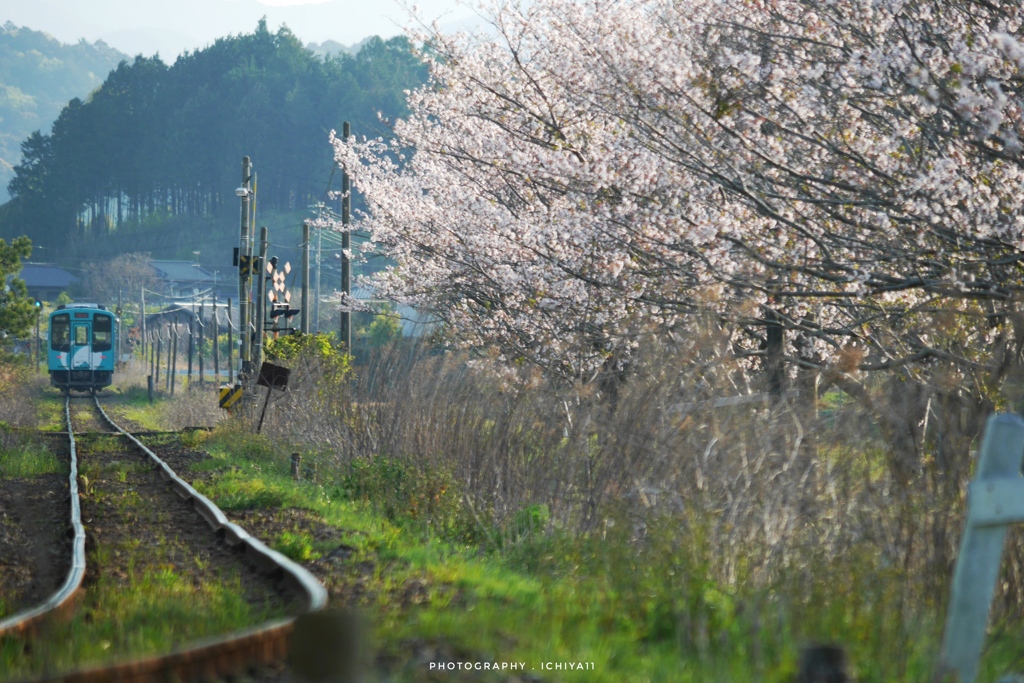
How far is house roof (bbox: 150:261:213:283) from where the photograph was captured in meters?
81.8

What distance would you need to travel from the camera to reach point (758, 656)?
164 inches

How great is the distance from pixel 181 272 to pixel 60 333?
4772 centimetres

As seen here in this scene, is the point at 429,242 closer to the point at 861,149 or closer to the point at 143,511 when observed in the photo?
the point at 143,511

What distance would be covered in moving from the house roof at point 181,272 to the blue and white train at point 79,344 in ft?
142

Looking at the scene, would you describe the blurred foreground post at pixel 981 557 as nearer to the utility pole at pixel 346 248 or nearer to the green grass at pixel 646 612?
the green grass at pixel 646 612

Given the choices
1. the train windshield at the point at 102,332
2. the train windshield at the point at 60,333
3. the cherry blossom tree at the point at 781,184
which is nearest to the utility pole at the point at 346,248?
the cherry blossom tree at the point at 781,184

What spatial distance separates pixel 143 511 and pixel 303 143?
7004cm

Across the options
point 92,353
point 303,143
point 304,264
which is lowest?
point 92,353

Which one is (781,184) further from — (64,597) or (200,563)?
(64,597)

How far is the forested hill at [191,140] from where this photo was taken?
7806 centimetres

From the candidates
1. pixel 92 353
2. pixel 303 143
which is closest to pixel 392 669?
pixel 92 353

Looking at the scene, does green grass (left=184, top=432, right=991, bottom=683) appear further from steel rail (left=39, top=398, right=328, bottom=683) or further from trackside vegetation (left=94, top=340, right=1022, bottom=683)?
steel rail (left=39, top=398, right=328, bottom=683)

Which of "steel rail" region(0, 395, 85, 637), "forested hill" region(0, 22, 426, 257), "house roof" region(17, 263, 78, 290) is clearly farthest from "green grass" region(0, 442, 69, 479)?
"house roof" region(17, 263, 78, 290)

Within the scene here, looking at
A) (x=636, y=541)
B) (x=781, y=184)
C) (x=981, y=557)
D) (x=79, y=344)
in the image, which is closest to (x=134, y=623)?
(x=636, y=541)
